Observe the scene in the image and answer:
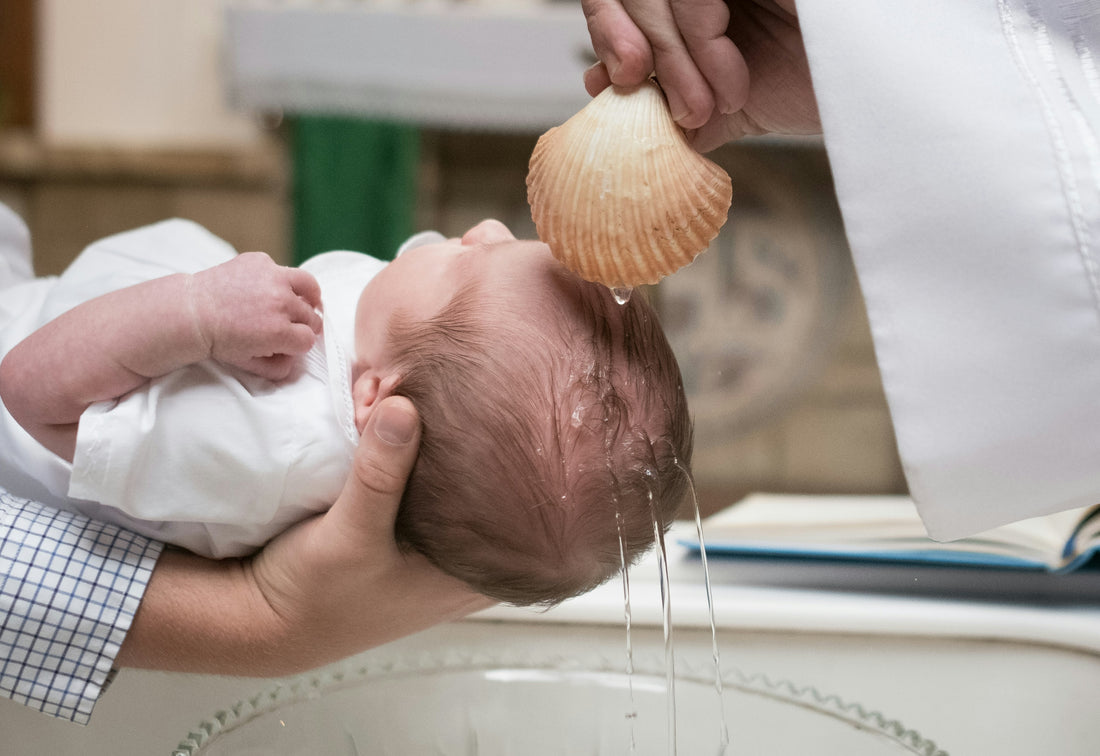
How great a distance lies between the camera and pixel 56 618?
0.62 metres

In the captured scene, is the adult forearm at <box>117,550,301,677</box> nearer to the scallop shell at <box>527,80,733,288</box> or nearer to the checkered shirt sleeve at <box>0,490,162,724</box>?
the checkered shirt sleeve at <box>0,490,162,724</box>

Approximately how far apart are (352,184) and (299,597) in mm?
1598

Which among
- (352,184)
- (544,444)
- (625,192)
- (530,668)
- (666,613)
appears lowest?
(352,184)

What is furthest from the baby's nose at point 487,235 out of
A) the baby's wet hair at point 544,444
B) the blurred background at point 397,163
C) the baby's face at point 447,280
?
the blurred background at point 397,163

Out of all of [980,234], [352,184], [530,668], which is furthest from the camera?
Result: [352,184]

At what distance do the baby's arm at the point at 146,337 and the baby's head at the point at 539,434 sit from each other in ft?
0.29

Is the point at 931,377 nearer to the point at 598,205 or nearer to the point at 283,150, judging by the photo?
the point at 598,205

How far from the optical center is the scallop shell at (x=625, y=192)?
54cm

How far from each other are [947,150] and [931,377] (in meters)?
0.11

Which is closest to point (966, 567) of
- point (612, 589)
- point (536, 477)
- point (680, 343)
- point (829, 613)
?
point (829, 613)

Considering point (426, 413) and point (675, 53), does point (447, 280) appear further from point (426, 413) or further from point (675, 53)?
point (675, 53)

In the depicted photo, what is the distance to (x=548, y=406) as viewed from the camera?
0.60m

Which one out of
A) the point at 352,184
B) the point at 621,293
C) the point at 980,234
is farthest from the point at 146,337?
the point at 352,184

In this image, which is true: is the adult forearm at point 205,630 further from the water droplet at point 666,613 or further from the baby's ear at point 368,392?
the water droplet at point 666,613
